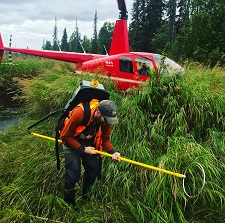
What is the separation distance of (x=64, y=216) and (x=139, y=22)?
44.2 meters

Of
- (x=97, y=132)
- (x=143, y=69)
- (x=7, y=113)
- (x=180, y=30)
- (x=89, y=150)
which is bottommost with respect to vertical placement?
(x=7, y=113)

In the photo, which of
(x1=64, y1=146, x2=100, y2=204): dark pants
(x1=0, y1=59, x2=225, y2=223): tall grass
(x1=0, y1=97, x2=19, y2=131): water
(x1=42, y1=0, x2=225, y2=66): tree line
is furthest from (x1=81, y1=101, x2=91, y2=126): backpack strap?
(x1=0, y1=97, x2=19, y2=131): water

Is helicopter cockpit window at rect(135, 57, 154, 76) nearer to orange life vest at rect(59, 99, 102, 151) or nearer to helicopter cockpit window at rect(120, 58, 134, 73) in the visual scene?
helicopter cockpit window at rect(120, 58, 134, 73)

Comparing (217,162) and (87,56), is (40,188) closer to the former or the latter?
(217,162)

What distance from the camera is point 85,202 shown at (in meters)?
4.24

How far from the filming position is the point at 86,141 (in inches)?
153

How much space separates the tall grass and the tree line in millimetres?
1261

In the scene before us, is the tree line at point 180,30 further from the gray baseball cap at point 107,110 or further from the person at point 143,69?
the gray baseball cap at point 107,110

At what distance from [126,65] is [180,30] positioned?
2579cm

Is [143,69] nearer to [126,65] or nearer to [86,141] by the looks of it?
[126,65]

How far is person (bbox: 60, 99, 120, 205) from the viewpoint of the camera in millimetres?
3479

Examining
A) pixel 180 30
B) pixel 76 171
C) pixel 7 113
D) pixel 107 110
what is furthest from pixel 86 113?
pixel 180 30

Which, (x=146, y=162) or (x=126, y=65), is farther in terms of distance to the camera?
(x=126, y=65)

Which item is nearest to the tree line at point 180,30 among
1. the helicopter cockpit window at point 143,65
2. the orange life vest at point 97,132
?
the helicopter cockpit window at point 143,65
